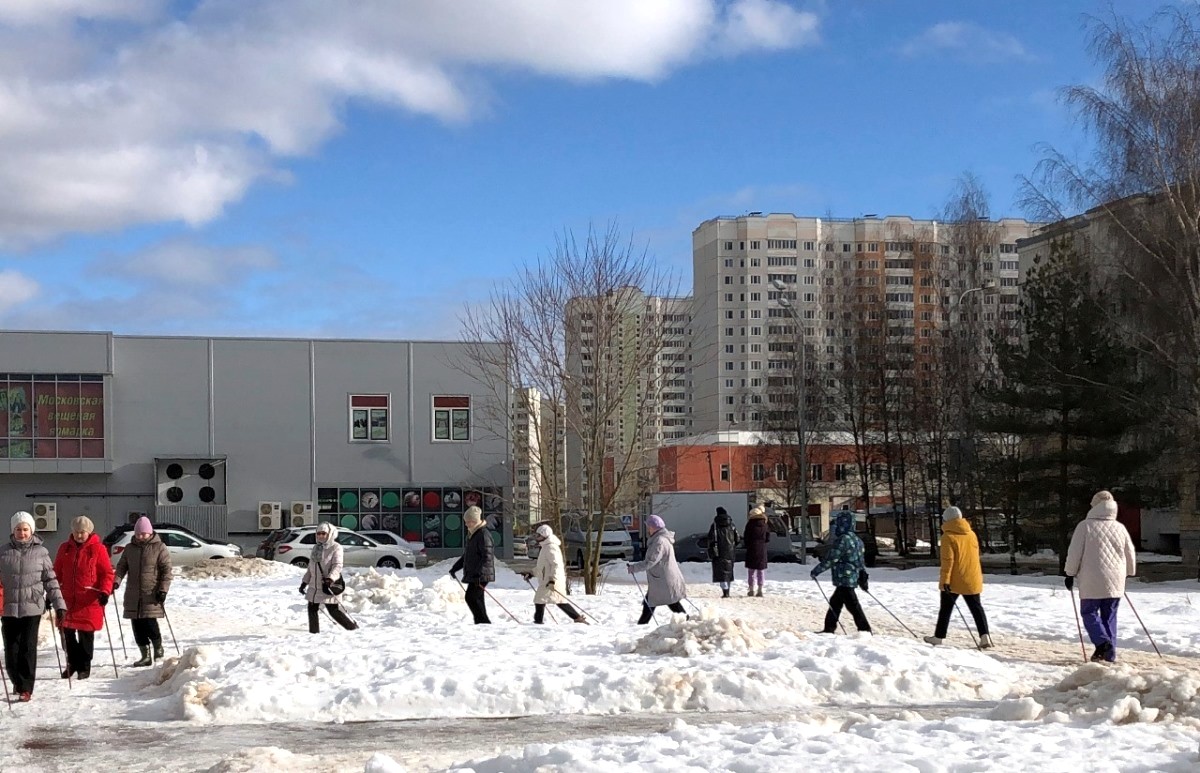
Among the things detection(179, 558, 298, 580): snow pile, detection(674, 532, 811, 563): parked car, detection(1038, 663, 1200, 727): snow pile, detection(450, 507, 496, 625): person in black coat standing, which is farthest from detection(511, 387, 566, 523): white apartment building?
detection(1038, 663, 1200, 727): snow pile

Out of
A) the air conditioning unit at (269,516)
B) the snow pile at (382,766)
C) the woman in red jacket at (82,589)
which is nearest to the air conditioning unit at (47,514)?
the air conditioning unit at (269,516)

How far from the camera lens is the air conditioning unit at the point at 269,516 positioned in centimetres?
4419

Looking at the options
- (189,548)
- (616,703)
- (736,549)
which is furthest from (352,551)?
(616,703)

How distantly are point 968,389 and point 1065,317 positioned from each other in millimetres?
11828

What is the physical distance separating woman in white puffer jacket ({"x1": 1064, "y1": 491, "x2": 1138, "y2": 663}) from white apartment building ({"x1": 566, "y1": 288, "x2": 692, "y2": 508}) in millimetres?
11519

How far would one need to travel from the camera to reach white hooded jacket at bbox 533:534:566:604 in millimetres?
16516

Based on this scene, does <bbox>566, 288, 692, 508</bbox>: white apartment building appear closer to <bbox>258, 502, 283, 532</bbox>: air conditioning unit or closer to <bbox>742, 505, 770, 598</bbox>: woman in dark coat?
<bbox>742, 505, 770, 598</bbox>: woman in dark coat

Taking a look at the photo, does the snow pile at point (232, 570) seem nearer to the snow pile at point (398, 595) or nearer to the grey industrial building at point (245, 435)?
the snow pile at point (398, 595)

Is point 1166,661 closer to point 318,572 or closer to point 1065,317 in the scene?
point 318,572

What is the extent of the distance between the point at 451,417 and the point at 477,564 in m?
30.8

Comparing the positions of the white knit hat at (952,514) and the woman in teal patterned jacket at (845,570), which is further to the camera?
the woman in teal patterned jacket at (845,570)

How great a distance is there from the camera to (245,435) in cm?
4481

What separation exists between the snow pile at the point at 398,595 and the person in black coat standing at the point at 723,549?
5123 millimetres

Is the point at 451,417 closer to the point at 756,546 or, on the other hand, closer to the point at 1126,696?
the point at 756,546
